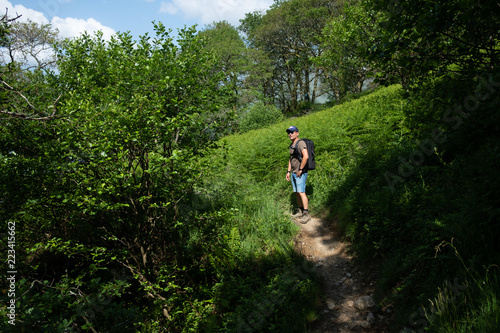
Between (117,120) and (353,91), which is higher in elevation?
(353,91)

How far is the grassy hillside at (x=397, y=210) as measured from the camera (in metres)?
2.90

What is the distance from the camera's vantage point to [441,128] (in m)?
5.57

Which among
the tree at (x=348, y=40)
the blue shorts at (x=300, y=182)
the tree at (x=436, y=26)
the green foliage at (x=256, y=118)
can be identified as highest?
the tree at (x=348, y=40)

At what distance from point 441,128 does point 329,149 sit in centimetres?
383

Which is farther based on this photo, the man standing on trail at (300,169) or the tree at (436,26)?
the man standing on trail at (300,169)

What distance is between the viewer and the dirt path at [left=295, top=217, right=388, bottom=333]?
373 centimetres

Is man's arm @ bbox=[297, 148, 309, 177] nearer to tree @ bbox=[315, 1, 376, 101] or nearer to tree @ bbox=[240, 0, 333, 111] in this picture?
tree @ bbox=[315, 1, 376, 101]

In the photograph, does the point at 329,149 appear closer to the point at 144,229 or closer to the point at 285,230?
the point at 285,230

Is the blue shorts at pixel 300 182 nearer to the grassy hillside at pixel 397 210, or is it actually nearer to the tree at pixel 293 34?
the grassy hillside at pixel 397 210

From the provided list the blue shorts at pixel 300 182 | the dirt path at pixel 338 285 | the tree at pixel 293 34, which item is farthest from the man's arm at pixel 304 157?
the tree at pixel 293 34

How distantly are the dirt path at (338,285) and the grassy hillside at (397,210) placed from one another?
242 millimetres

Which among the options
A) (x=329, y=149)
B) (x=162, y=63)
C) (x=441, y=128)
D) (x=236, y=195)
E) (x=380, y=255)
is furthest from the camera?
(x=329, y=149)

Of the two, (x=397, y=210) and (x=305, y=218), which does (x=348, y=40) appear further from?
(x=397, y=210)

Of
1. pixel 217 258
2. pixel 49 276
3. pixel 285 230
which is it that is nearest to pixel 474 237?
pixel 285 230
